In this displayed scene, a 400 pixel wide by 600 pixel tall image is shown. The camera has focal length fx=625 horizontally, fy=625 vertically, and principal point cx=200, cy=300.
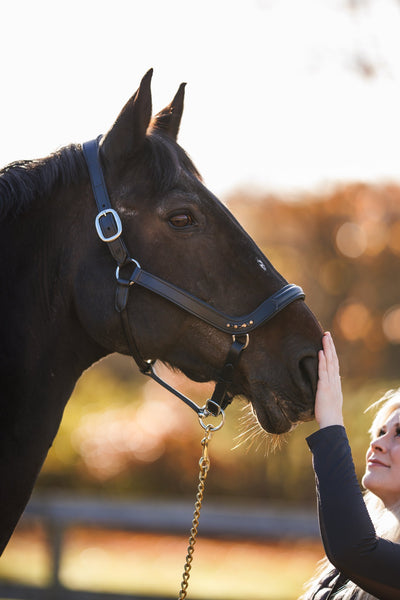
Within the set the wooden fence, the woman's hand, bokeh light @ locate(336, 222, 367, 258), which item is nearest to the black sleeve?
the woman's hand

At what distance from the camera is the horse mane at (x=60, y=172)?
248cm

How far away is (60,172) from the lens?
8.53 feet

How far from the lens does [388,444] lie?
104 inches

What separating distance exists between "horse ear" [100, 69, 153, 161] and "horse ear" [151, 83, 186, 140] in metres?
0.34

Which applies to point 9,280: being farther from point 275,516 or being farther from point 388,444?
point 275,516

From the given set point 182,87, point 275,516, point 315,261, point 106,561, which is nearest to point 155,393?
point 106,561

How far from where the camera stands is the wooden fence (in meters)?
6.40

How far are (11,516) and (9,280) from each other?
91 centimetres

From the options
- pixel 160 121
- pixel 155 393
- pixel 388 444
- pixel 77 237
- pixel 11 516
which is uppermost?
pixel 155 393

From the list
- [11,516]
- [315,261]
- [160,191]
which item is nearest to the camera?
[11,516]

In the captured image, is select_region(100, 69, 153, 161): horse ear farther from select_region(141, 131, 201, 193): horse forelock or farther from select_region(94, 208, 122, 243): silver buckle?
select_region(94, 208, 122, 243): silver buckle

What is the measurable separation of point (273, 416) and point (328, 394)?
0.81 feet

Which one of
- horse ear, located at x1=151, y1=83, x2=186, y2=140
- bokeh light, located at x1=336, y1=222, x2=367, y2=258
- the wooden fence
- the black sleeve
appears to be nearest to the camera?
the black sleeve

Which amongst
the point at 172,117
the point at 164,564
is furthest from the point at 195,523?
the point at 164,564
